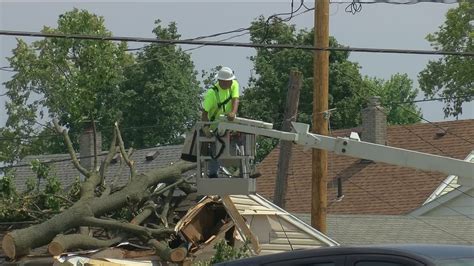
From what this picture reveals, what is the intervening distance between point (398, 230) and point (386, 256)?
15.6 m

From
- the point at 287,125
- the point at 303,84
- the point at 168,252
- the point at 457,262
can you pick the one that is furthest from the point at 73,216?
the point at 303,84

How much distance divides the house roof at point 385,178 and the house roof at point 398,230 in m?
3.50

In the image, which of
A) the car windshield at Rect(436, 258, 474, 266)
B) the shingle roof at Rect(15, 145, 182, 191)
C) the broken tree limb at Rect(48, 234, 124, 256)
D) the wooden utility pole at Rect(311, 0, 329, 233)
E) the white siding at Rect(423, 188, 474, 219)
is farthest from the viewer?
the shingle roof at Rect(15, 145, 182, 191)

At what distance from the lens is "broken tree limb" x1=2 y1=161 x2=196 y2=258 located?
53.0 ft

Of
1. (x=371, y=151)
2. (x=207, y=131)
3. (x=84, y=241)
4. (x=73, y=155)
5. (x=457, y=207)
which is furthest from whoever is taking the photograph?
(x=457, y=207)

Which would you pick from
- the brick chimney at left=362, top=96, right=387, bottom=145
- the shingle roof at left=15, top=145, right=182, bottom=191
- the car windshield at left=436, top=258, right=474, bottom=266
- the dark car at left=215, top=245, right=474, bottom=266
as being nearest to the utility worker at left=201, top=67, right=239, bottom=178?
the dark car at left=215, top=245, right=474, bottom=266

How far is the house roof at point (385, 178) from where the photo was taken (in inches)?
1096

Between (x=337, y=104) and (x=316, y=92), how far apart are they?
94.1 feet

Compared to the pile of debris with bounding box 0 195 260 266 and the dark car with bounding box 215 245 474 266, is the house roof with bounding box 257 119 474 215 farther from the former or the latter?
the dark car with bounding box 215 245 474 266

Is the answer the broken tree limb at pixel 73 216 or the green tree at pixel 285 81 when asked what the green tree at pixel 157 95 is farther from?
the broken tree limb at pixel 73 216

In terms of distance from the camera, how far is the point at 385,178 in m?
28.6

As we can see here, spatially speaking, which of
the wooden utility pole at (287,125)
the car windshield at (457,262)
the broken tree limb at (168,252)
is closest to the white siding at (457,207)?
A: the wooden utility pole at (287,125)

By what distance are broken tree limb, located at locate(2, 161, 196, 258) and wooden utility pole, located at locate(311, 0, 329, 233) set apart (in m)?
2.99

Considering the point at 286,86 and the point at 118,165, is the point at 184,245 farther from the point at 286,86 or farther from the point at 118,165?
the point at 286,86
